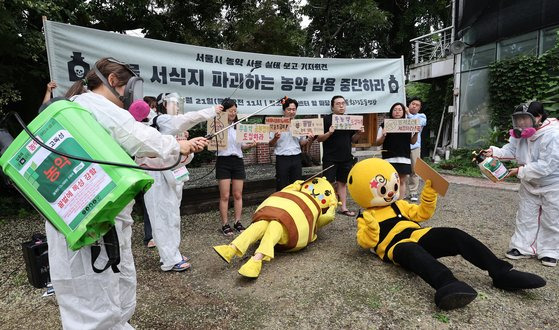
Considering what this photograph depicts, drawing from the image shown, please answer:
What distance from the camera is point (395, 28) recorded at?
758 inches

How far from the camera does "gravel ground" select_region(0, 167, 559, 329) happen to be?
262 cm

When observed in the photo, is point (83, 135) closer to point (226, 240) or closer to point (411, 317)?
point (411, 317)

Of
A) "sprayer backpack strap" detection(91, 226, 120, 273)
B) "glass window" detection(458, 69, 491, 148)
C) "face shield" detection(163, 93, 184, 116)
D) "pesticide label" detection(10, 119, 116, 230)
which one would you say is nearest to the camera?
"pesticide label" detection(10, 119, 116, 230)

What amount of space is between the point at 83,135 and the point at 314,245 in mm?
3266

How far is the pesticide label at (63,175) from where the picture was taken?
1.48 meters

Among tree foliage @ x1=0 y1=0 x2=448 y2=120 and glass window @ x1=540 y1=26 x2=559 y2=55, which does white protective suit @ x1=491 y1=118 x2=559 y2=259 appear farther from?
glass window @ x1=540 y1=26 x2=559 y2=55

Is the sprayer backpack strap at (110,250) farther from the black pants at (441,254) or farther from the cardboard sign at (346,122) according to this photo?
the cardboard sign at (346,122)

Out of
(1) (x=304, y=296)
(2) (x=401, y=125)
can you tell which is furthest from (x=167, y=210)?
(2) (x=401, y=125)

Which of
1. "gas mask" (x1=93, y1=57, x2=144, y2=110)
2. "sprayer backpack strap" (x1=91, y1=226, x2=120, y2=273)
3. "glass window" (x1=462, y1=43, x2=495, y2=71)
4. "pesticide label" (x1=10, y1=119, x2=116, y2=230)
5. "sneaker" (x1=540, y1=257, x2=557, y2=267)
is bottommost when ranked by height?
"sneaker" (x1=540, y1=257, x2=557, y2=267)

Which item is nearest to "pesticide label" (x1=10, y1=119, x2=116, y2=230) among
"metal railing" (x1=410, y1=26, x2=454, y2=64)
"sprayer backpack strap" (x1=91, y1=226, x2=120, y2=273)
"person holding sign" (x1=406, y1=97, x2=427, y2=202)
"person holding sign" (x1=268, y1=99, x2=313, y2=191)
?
"sprayer backpack strap" (x1=91, y1=226, x2=120, y2=273)

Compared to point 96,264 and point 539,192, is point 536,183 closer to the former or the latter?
point 539,192

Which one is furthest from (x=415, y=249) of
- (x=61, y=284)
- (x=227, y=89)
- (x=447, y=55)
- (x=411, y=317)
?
(x=447, y=55)

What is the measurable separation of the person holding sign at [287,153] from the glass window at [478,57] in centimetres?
928

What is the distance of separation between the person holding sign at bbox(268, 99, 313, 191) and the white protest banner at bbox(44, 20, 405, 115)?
571mm
